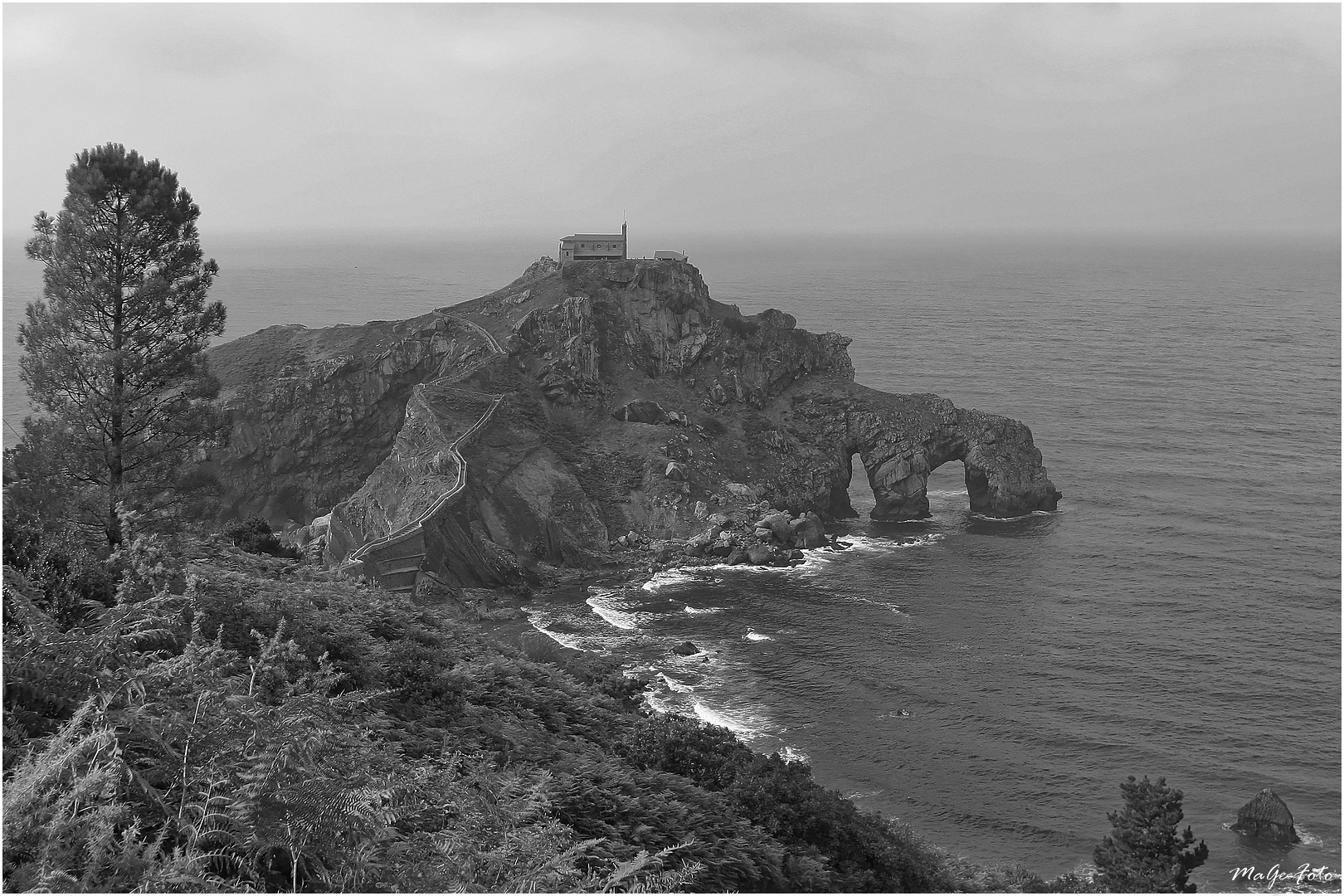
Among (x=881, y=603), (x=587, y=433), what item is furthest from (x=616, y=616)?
(x=587, y=433)

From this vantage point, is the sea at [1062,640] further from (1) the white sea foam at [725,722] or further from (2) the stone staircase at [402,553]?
(2) the stone staircase at [402,553]

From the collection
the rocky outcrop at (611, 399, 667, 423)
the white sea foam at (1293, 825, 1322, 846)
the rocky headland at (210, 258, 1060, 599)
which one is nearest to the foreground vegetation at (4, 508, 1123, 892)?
the white sea foam at (1293, 825, 1322, 846)

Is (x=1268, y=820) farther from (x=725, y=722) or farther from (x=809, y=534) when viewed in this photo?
(x=809, y=534)

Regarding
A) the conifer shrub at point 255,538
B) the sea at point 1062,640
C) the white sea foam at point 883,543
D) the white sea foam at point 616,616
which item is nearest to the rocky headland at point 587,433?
the white sea foam at point 883,543

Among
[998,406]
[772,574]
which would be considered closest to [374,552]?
[772,574]

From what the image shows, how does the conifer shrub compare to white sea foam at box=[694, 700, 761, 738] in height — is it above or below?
above

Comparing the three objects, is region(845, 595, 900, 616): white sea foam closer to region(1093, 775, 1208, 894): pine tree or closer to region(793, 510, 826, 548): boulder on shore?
region(793, 510, 826, 548): boulder on shore
